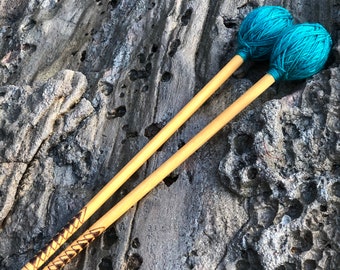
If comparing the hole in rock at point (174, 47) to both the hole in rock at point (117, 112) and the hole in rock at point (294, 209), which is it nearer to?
the hole in rock at point (117, 112)

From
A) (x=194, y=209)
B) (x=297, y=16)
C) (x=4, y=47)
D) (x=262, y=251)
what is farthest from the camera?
(x=4, y=47)

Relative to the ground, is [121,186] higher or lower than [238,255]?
higher

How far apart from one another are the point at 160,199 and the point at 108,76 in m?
0.39

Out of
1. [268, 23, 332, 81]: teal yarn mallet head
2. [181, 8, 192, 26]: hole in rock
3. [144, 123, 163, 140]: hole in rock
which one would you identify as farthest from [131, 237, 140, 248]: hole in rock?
[181, 8, 192, 26]: hole in rock

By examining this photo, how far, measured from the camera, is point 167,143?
51.0 inches

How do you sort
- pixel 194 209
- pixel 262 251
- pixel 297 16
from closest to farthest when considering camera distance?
pixel 262 251 → pixel 194 209 → pixel 297 16

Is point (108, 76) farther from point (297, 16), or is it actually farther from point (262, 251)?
point (262, 251)

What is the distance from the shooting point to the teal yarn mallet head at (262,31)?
1.27 metres

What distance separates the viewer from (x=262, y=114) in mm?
1166

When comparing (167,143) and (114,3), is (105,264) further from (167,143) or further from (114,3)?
(114,3)

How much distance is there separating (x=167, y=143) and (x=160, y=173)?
0.13 meters

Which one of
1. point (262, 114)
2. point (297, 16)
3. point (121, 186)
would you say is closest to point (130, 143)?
point (121, 186)

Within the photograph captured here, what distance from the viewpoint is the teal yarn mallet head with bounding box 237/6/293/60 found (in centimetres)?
127

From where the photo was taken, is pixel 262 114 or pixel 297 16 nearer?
pixel 262 114
